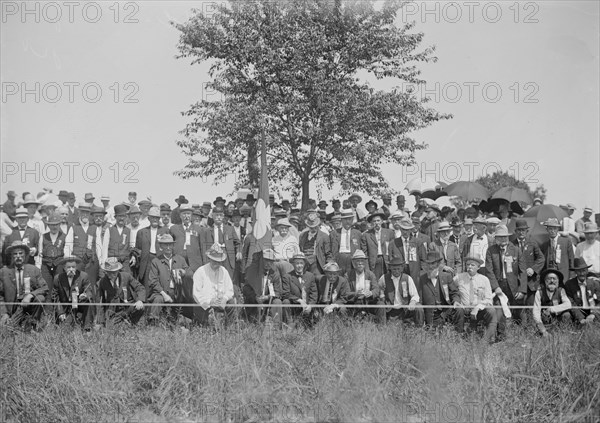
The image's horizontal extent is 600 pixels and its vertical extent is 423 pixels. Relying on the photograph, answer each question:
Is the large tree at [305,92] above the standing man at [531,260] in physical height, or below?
above

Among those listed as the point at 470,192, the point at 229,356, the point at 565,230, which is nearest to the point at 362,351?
the point at 229,356

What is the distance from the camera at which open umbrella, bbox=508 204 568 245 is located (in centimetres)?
1503

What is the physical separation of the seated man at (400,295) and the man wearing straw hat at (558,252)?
90.1 inches

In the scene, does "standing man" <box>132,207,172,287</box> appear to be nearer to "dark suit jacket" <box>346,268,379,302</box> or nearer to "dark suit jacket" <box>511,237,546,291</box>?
"dark suit jacket" <box>346,268,379,302</box>

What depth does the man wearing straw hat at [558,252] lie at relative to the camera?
13.4 meters

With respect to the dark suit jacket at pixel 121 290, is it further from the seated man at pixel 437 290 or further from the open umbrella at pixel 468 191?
the open umbrella at pixel 468 191

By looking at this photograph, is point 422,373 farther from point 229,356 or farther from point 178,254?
point 178,254

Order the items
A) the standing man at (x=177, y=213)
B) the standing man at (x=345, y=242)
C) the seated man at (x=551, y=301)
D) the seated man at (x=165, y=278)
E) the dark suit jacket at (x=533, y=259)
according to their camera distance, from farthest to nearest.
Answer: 1. the standing man at (x=177, y=213)
2. the standing man at (x=345, y=242)
3. the dark suit jacket at (x=533, y=259)
4. the seated man at (x=165, y=278)
5. the seated man at (x=551, y=301)

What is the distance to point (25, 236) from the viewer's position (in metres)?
14.1

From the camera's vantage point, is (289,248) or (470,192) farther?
(470,192)

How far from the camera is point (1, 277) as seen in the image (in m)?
12.7

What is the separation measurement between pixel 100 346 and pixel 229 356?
1.71 m

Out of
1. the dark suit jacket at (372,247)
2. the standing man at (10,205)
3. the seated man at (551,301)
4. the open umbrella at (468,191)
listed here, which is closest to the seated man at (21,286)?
the standing man at (10,205)

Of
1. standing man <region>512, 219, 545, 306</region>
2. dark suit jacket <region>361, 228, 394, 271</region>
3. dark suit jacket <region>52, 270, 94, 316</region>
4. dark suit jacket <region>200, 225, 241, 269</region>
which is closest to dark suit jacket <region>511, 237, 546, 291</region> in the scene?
standing man <region>512, 219, 545, 306</region>
